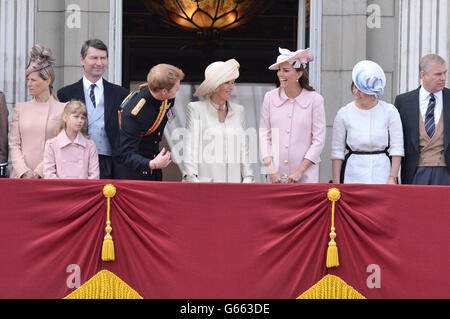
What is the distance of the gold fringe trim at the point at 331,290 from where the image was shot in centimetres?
719

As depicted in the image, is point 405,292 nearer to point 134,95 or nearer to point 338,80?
point 134,95

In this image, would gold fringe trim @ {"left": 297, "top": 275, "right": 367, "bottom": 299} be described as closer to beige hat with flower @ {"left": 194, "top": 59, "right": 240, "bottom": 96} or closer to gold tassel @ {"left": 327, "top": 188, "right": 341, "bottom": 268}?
gold tassel @ {"left": 327, "top": 188, "right": 341, "bottom": 268}

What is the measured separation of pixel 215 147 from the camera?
802 centimetres

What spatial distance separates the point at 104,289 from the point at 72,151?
1380mm

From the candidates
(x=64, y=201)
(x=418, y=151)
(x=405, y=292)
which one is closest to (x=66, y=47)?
(x=64, y=201)

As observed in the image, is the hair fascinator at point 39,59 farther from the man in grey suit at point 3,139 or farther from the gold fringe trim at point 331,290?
the gold fringe trim at point 331,290

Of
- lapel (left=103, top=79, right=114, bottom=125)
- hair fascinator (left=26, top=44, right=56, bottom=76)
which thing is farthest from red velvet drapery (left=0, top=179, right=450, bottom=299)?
hair fascinator (left=26, top=44, right=56, bottom=76)

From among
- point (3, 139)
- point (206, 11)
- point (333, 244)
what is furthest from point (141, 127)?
point (206, 11)

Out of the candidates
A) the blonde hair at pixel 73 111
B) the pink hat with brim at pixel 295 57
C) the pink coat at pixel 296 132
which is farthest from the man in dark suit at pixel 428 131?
the blonde hair at pixel 73 111

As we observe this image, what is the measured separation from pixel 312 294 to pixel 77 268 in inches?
74.0

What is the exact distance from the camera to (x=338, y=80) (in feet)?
34.7

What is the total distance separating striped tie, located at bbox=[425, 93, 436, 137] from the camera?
822 centimetres
